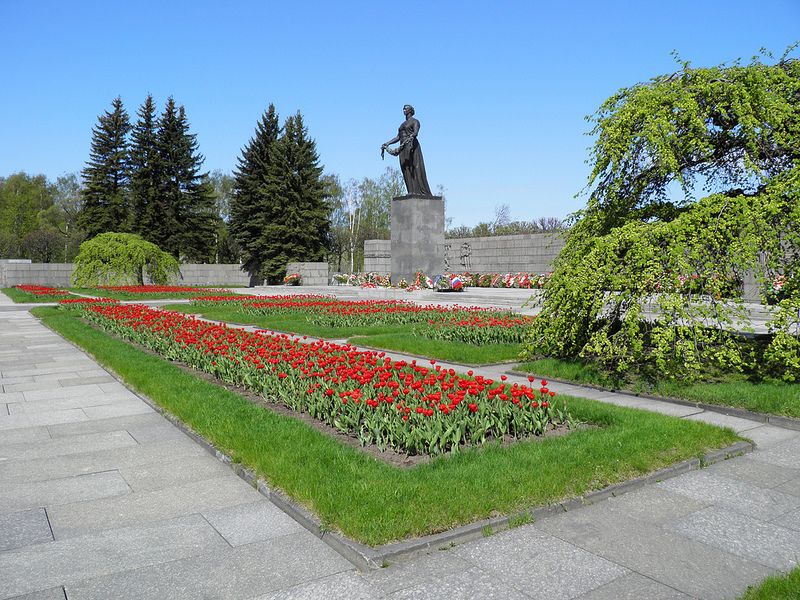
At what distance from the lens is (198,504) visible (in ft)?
13.0

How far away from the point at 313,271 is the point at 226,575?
34.8m

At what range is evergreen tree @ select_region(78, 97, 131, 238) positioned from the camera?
47094 millimetres

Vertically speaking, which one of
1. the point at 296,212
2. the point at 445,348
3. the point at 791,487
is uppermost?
the point at 296,212

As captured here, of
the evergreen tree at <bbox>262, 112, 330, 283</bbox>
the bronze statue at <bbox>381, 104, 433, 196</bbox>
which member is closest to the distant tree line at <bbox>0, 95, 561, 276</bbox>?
the evergreen tree at <bbox>262, 112, 330, 283</bbox>

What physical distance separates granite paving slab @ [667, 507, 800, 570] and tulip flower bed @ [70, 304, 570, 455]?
1.65 metres

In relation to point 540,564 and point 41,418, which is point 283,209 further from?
point 540,564

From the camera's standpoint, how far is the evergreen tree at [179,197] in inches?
1829

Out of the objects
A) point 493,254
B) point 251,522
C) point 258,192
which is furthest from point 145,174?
point 251,522

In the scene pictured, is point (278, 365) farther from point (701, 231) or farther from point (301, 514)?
point (701, 231)

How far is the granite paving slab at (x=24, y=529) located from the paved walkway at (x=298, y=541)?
0.04 feet

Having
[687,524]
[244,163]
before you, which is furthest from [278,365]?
[244,163]

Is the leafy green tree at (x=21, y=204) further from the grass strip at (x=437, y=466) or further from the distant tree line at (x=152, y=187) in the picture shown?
the grass strip at (x=437, y=466)

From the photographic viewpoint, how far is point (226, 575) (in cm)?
303

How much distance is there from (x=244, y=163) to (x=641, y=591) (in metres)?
47.1
